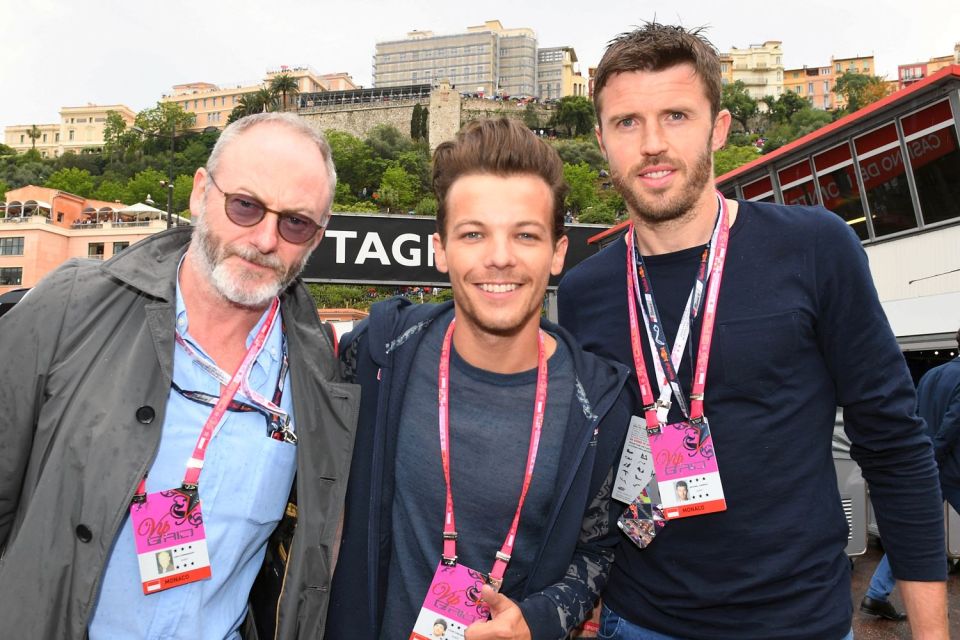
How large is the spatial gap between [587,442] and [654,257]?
671 millimetres

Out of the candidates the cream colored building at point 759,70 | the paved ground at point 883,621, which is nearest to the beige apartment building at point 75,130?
the cream colored building at point 759,70

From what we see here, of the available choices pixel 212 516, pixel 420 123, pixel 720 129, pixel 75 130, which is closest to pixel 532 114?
pixel 420 123

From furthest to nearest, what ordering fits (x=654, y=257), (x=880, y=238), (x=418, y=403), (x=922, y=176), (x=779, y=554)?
(x=880, y=238) → (x=922, y=176) → (x=654, y=257) → (x=418, y=403) → (x=779, y=554)

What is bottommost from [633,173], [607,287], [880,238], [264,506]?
[264,506]

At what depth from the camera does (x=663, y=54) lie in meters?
2.12

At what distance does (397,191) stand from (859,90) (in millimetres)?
57005

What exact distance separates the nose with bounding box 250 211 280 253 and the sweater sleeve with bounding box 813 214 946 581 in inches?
67.2

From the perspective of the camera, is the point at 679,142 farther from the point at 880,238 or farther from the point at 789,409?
the point at 880,238

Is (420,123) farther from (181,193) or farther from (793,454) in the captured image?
(793,454)

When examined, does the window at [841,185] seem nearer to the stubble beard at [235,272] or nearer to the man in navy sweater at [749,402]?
the man in navy sweater at [749,402]

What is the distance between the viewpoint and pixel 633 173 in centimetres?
214

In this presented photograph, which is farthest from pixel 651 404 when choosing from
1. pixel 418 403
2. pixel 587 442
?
pixel 418 403

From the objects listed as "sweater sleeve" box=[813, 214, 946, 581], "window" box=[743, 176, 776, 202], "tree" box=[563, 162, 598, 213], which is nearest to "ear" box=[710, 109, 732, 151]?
"sweater sleeve" box=[813, 214, 946, 581]

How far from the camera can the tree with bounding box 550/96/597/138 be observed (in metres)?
86.5
